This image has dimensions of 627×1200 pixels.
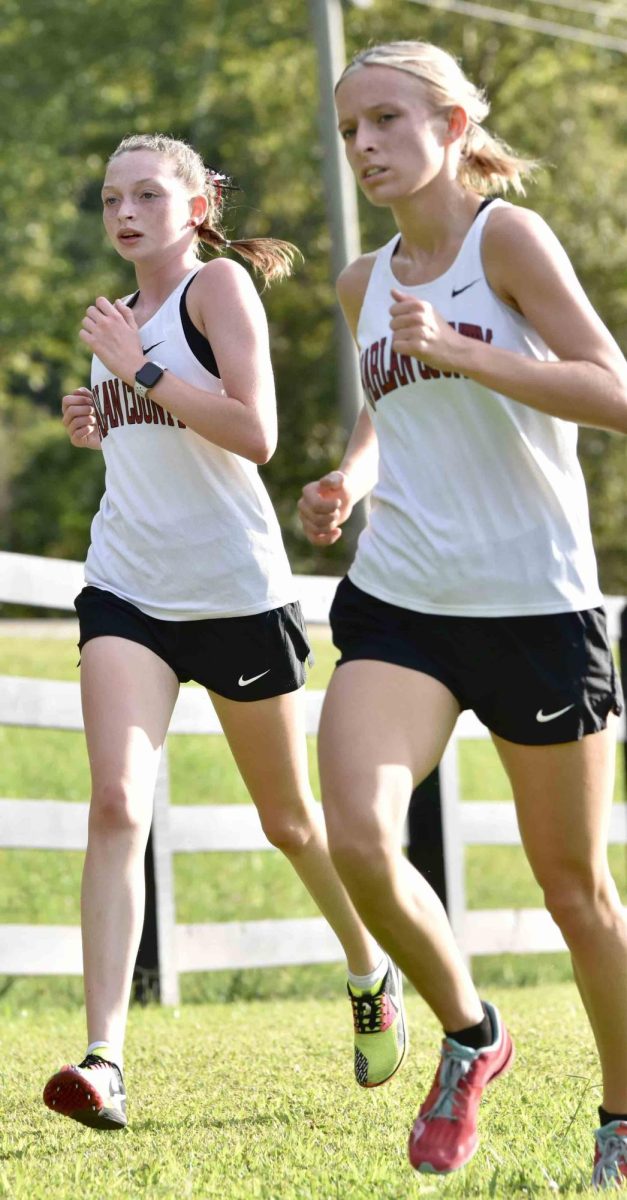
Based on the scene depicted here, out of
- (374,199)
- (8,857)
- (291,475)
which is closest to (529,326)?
(374,199)

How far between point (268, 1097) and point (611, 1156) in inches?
51.7

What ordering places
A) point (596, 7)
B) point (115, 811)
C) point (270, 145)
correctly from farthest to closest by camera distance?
1. point (596, 7)
2. point (270, 145)
3. point (115, 811)

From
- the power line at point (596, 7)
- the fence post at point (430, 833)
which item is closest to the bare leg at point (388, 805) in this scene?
the fence post at point (430, 833)

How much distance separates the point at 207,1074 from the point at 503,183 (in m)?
2.59

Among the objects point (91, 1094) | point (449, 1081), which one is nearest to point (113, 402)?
point (91, 1094)

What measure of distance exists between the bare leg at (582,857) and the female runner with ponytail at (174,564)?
1060mm

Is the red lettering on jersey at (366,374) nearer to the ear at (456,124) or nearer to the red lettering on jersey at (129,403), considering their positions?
the ear at (456,124)

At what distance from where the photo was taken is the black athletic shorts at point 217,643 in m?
4.38

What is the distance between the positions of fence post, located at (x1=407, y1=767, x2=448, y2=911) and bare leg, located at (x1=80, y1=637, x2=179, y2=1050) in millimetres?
3445

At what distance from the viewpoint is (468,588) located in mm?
3494

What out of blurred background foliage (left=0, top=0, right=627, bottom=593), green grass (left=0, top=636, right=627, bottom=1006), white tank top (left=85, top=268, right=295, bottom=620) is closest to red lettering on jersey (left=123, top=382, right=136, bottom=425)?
white tank top (left=85, top=268, right=295, bottom=620)

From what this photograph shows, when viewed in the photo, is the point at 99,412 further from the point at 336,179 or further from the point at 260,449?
the point at 336,179

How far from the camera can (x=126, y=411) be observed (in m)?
4.45

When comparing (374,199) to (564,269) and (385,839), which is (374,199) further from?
(385,839)
